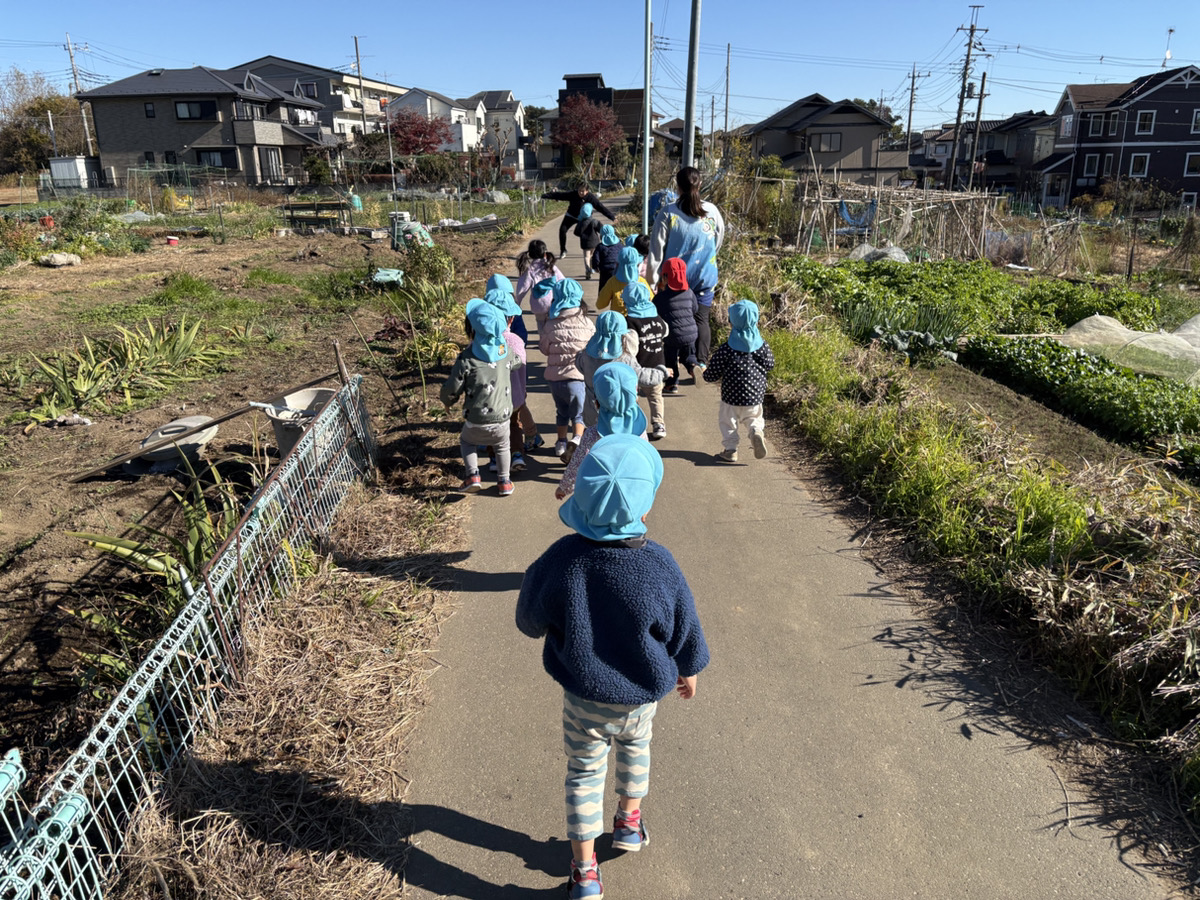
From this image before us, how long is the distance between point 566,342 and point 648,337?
2.97ft

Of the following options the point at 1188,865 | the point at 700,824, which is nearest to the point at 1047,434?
the point at 1188,865

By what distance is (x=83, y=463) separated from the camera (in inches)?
240

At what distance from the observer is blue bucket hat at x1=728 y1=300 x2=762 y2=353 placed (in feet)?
18.2

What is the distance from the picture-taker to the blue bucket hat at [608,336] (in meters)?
5.07

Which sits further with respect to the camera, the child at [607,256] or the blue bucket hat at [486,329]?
the child at [607,256]

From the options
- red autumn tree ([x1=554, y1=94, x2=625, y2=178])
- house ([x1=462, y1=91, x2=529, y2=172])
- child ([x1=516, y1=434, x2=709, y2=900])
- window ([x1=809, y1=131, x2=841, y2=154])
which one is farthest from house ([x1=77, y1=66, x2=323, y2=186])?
child ([x1=516, y1=434, x2=709, y2=900])

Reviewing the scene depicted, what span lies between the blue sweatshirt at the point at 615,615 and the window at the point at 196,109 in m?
52.4

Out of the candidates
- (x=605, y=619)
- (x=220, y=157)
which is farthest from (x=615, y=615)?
(x=220, y=157)

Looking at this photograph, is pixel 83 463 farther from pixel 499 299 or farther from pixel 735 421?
pixel 735 421

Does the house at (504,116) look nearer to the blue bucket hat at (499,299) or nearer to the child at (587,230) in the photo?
the child at (587,230)

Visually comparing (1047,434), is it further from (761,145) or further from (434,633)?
(761,145)

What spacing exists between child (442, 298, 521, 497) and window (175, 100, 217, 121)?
4932 cm

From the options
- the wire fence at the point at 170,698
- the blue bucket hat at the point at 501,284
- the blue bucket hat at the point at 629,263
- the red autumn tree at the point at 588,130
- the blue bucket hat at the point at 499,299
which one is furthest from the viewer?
the red autumn tree at the point at 588,130

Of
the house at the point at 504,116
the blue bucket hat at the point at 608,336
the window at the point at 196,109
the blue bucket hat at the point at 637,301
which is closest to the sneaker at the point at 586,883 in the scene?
the blue bucket hat at the point at 608,336
